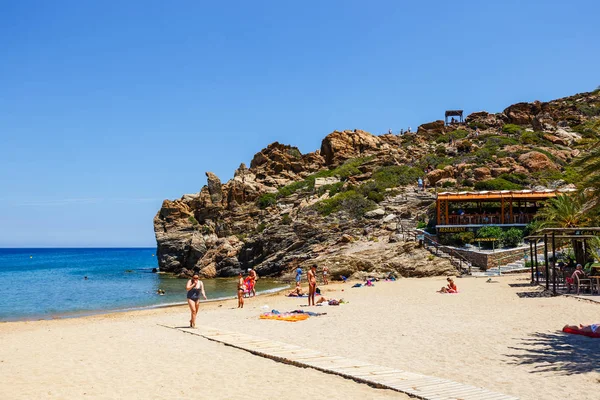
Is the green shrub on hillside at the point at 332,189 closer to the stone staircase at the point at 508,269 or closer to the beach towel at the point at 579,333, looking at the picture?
the stone staircase at the point at 508,269

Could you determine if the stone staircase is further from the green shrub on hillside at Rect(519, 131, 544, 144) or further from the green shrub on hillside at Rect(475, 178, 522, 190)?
the green shrub on hillside at Rect(519, 131, 544, 144)

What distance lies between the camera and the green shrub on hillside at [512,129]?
250ft

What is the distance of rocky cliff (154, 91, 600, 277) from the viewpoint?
4181 cm

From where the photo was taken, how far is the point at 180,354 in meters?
10.2

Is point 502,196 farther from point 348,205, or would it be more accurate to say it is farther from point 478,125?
point 478,125

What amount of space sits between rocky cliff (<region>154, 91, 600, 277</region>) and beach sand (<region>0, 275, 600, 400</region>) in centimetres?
1790

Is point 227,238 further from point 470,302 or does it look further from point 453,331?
point 453,331

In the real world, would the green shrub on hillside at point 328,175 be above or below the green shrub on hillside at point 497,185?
above

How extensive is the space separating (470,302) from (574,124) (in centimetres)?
6977

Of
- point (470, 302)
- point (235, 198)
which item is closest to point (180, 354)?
point (470, 302)

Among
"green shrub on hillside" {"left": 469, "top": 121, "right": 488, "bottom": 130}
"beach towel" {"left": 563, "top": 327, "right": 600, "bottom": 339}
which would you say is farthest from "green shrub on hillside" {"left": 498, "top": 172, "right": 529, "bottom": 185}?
"beach towel" {"left": 563, "top": 327, "right": 600, "bottom": 339}

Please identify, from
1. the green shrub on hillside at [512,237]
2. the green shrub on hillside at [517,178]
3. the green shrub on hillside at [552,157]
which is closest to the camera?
the green shrub on hillside at [512,237]

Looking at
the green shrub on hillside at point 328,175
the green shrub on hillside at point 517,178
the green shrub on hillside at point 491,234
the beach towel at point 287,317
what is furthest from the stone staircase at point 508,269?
the green shrub on hillside at point 328,175

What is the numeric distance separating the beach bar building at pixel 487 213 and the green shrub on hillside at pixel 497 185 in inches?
336
